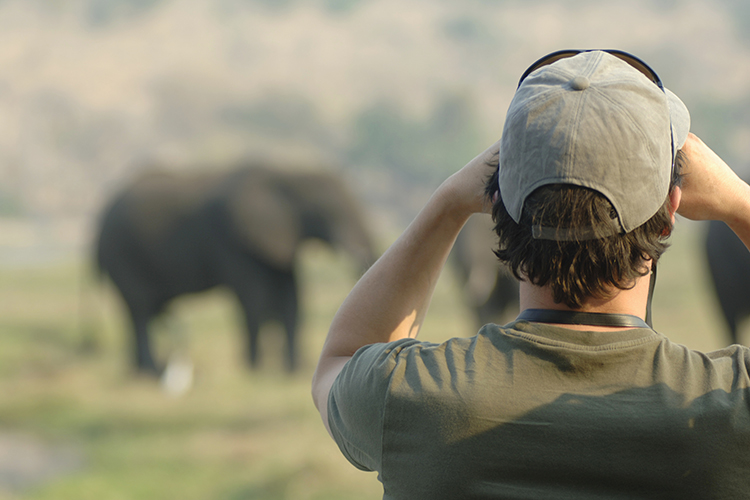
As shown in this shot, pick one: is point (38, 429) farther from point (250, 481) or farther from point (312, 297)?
point (312, 297)

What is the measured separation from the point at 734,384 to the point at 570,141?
0.14 meters

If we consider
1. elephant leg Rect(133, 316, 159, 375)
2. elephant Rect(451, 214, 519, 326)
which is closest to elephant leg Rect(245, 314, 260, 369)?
elephant leg Rect(133, 316, 159, 375)

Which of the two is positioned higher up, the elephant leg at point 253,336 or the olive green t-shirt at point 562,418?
the olive green t-shirt at point 562,418

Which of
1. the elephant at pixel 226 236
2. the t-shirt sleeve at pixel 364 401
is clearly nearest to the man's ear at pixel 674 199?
the t-shirt sleeve at pixel 364 401

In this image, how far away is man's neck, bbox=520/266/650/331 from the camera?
41 centimetres

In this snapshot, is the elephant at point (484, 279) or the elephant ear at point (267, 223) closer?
the elephant at point (484, 279)

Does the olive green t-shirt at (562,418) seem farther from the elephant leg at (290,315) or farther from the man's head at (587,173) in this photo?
the elephant leg at (290,315)

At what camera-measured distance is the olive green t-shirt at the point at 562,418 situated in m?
0.37

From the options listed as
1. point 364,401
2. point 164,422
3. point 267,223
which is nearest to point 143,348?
point 267,223

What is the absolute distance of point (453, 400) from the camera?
39 centimetres

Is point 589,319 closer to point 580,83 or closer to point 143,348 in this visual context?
point 580,83

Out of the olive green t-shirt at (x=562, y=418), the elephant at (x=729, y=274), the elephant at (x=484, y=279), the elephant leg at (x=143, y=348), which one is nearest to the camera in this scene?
the olive green t-shirt at (x=562, y=418)

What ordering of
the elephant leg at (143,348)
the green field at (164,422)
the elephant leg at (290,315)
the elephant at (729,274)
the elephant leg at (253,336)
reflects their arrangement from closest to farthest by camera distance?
the green field at (164,422) → the elephant at (729,274) → the elephant leg at (253,336) → the elephant leg at (290,315) → the elephant leg at (143,348)

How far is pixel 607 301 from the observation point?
1.35ft
